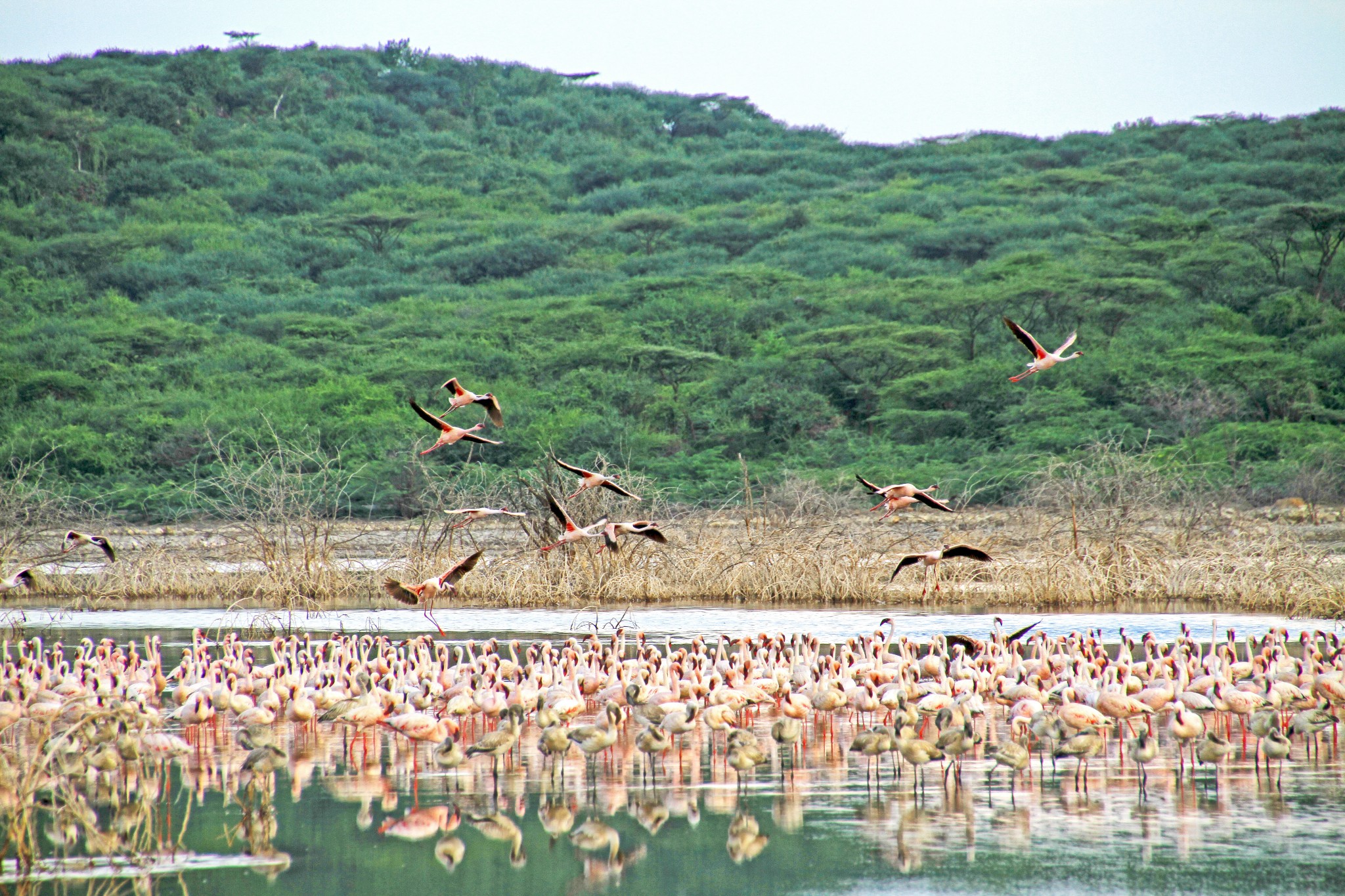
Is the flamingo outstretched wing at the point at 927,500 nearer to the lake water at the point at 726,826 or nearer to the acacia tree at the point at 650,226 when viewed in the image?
the lake water at the point at 726,826

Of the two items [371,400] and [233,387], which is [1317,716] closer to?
[371,400]

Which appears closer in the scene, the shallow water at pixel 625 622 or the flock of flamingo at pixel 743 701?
the flock of flamingo at pixel 743 701

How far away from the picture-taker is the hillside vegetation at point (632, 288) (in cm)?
4012

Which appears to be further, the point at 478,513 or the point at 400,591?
the point at 400,591

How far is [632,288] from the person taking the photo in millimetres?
52312

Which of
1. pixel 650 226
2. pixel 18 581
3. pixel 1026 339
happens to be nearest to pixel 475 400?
pixel 1026 339

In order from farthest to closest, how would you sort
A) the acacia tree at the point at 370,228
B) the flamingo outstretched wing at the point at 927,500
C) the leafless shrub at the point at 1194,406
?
the acacia tree at the point at 370,228 → the leafless shrub at the point at 1194,406 → the flamingo outstretched wing at the point at 927,500

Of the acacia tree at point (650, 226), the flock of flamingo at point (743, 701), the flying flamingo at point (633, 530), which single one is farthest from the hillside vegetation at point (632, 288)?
the flock of flamingo at point (743, 701)

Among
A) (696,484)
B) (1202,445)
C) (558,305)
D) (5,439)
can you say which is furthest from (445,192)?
(1202,445)

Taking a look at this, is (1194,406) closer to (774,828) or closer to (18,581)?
(18,581)

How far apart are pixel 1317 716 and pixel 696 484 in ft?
91.5

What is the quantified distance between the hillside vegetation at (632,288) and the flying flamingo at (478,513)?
2.14 m

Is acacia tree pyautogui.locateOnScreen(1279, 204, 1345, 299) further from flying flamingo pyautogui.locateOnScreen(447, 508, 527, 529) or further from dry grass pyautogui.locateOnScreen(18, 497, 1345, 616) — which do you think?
flying flamingo pyautogui.locateOnScreen(447, 508, 527, 529)

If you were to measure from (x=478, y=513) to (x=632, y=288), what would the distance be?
39.9 meters
